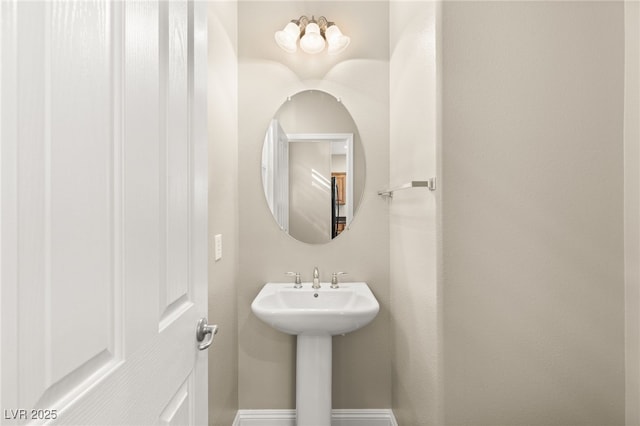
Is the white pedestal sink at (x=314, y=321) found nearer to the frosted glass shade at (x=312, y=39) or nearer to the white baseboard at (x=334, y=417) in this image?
the white baseboard at (x=334, y=417)

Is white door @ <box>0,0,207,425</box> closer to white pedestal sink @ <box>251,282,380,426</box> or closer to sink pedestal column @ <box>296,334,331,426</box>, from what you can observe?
white pedestal sink @ <box>251,282,380,426</box>

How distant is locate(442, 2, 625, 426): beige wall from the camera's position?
4.24 feet

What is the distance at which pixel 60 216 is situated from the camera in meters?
0.42

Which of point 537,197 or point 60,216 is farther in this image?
point 537,197

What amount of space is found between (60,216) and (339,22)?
1.99 meters

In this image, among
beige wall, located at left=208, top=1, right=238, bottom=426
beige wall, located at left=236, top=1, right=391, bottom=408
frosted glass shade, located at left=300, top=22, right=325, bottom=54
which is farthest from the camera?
beige wall, located at left=236, top=1, right=391, bottom=408

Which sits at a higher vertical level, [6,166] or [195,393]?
[6,166]

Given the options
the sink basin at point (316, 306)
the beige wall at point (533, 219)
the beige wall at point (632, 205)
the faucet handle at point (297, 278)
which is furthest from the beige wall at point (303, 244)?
the beige wall at point (632, 205)

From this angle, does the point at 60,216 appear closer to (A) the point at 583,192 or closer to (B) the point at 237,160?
(A) the point at 583,192

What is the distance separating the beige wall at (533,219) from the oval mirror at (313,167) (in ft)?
2.69

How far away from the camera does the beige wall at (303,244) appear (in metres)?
2.04

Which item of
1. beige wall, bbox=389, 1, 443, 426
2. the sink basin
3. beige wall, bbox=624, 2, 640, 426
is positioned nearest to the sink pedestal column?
the sink basin

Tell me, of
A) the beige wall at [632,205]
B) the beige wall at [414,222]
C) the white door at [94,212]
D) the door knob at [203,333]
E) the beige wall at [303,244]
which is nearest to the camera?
the white door at [94,212]

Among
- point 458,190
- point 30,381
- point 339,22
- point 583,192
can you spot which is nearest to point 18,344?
point 30,381
